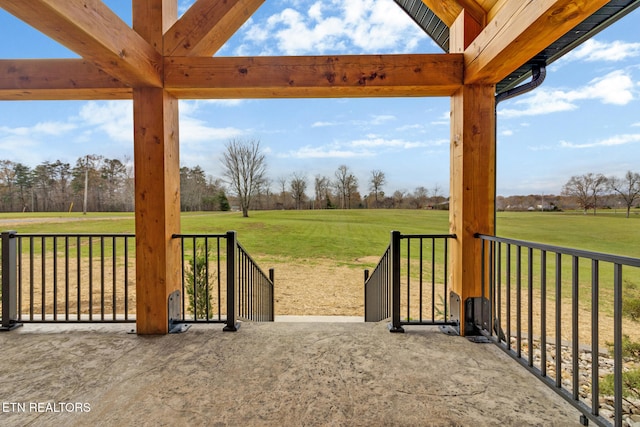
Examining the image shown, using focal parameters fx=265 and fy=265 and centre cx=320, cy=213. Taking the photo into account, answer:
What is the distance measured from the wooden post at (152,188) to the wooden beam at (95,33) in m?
0.25

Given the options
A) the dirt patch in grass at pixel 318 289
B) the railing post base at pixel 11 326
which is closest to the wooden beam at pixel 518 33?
the railing post base at pixel 11 326

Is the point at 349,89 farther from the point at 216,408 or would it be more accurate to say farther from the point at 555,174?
the point at 216,408

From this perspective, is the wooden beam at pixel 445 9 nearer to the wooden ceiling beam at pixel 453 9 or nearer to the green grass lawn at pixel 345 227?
the wooden ceiling beam at pixel 453 9

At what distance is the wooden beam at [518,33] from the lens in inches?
54.5

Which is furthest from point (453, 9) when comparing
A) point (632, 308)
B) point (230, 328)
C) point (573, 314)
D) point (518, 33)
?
point (230, 328)

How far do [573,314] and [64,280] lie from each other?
7.48 m

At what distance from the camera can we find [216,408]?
1463 mm

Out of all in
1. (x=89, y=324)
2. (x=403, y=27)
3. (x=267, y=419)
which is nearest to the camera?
(x=267, y=419)

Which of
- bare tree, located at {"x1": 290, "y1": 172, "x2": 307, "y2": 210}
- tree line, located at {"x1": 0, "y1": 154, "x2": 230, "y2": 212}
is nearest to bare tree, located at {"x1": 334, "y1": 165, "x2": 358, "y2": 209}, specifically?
bare tree, located at {"x1": 290, "y1": 172, "x2": 307, "y2": 210}

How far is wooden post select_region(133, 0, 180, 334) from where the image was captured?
7.66ft

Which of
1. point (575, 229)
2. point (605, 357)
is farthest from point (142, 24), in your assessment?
point (605, 357)

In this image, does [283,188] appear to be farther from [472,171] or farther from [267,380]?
[267,380]

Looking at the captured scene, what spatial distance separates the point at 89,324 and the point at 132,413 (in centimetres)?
166

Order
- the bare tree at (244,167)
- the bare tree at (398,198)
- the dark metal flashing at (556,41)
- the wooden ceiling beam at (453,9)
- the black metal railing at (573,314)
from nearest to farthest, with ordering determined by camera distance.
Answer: the black metal railing at (573,314)
the dark metal flashing at (556,41)
the wooden ceiling beam at (453,9)
the bare tree at (398,198)
the bare tree at (244,167)
